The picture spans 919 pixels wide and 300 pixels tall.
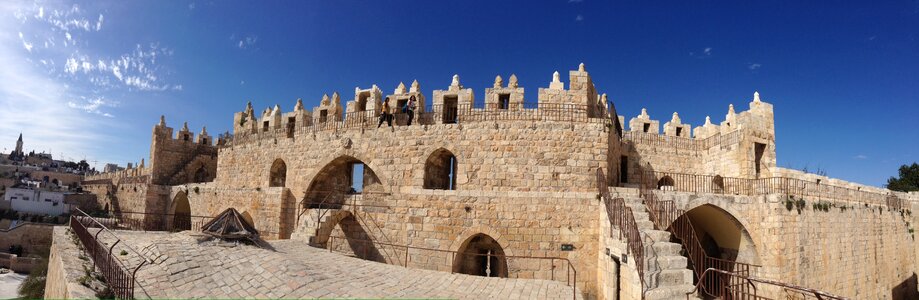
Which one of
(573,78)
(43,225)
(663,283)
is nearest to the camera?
(663,283)

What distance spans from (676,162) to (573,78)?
10.8 meters

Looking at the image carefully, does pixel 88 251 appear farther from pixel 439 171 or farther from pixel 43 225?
pixel 43 225

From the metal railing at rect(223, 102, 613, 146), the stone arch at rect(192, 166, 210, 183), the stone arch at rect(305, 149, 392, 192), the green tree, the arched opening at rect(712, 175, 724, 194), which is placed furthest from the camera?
the green tree

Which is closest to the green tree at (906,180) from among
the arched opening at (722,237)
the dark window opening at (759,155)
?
the dark window opening at (759,155)

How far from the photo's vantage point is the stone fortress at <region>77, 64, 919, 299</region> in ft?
43.2

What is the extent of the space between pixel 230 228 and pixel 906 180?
5402 centimetres

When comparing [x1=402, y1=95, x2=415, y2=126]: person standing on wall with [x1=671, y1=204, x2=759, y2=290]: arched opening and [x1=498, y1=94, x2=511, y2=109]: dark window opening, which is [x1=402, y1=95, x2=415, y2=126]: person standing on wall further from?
[x1=671, y1=204, x2=759, y2=290]: arched opening

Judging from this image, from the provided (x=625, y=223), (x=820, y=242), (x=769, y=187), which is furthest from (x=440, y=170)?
(x=820, y=242)

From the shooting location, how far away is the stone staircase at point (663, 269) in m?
9.31

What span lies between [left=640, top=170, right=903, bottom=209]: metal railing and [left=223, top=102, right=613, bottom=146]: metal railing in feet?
12.6

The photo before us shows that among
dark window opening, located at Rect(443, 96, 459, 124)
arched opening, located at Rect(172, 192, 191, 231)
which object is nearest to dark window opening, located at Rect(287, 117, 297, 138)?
dark window opening, located at Rect(443, 96, 459, 124)

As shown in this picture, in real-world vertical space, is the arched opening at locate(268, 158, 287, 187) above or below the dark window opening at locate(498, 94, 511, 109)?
below

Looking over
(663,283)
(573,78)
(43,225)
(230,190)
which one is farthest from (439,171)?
(43,225)

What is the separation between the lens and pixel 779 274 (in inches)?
579
